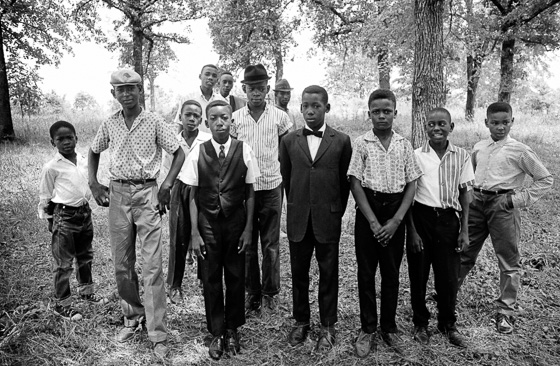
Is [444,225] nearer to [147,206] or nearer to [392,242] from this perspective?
[392,242]

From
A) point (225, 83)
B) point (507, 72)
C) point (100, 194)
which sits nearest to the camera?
point (100, 194)

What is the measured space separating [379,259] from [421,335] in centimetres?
83

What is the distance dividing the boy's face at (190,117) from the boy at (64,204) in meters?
1.16

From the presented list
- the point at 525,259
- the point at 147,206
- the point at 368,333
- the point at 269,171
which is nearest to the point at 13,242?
the point at 147,206

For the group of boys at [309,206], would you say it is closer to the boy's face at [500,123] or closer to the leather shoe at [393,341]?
the leather shoe at [393,341]

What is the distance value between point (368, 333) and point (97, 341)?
234 centimetres

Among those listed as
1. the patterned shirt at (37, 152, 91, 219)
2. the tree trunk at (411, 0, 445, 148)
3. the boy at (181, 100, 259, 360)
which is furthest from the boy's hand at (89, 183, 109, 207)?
the tree trunk at (411, 0, 445, 148)

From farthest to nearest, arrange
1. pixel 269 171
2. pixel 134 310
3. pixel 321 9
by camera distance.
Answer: pixel 321 9 < pixel 269 171 < pixel 134 310

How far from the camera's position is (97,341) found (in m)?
3.54

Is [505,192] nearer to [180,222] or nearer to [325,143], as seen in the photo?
[325,143]

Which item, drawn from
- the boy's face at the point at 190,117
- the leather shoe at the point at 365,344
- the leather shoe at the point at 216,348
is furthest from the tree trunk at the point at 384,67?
the leather shoe at the point at 216,348

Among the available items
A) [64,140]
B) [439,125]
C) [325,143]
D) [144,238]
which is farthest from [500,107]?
[64,140]

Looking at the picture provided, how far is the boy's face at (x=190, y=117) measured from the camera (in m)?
4.51

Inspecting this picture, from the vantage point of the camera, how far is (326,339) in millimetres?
3488
